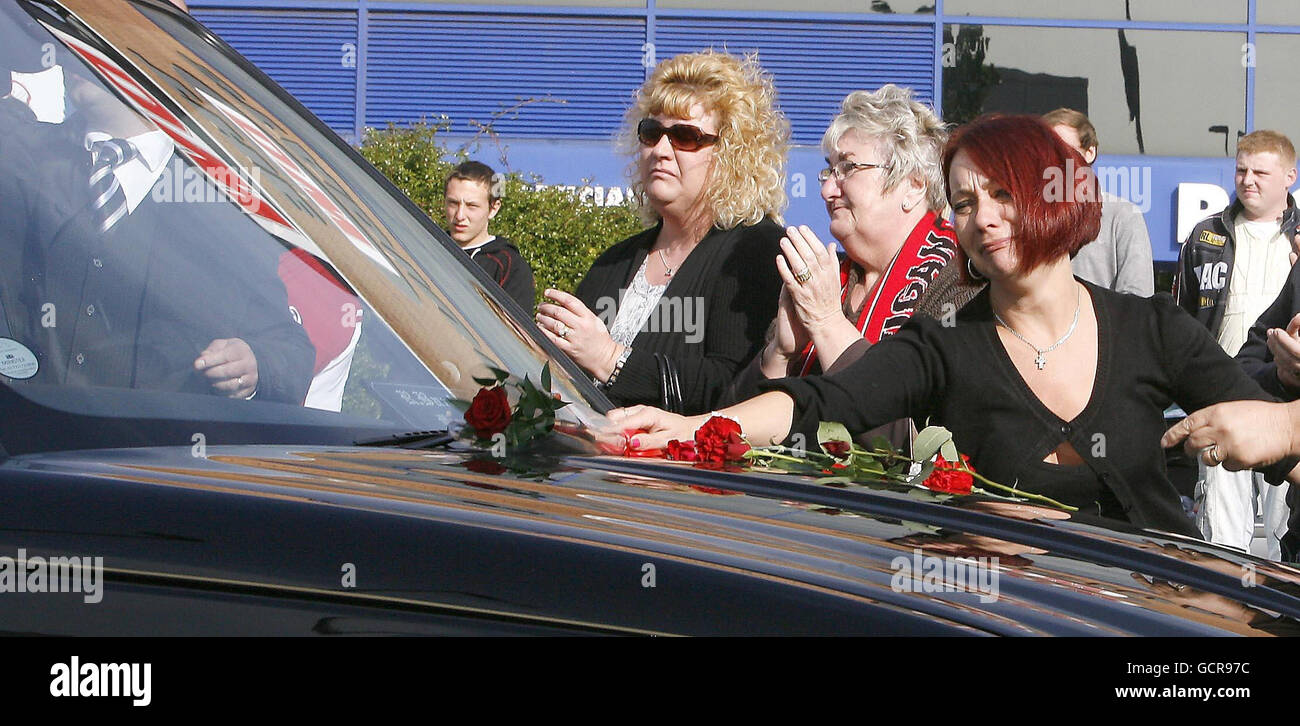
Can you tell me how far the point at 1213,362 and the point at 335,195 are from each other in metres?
1.95

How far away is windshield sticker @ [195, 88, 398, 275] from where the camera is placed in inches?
88.7

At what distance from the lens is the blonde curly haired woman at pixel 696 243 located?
4031mm

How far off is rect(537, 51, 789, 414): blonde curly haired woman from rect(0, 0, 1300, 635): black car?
149cm

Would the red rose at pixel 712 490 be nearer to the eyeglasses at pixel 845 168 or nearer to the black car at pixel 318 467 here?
the black car at pixel 318 467

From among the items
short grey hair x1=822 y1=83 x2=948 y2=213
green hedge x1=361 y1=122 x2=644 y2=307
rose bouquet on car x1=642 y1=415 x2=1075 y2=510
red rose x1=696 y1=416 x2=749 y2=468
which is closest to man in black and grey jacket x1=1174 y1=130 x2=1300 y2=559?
short grey hair x1=822 y1=83 x2=948 y2=213

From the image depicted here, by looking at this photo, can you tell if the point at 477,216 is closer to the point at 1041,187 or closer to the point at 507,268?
the point at 507,268

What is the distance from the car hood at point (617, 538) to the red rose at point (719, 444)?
1.19ft

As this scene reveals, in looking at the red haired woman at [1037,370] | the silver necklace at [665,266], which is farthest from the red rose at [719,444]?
the silver necklace at [665,266]

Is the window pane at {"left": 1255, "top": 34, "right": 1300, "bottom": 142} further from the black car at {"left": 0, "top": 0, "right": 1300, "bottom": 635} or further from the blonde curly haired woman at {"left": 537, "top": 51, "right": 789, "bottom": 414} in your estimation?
the black car at {"left": 0, "top": 0, "right": 1300, "bottom": 635}

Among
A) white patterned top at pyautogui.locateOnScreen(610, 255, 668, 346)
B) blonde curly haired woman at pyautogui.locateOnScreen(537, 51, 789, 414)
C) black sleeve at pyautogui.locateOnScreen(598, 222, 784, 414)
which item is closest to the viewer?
blonde curly haired woman at pyautogui.locateOnScreen(537, 51, 789, 414)

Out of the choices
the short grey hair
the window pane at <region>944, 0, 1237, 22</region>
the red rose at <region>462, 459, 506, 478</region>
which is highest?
the window pane at <region>944, 0, 1237, 22</region>
